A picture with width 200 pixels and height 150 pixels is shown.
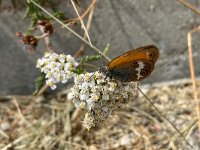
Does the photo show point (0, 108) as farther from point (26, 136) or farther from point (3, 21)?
point (3, 21)

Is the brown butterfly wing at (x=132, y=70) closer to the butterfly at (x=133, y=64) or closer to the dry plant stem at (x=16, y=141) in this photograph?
the butterfly at (x=133, y=64)

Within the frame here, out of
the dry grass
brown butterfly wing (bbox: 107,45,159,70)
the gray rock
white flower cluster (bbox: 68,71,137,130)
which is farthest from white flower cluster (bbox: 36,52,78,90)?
the dry grass

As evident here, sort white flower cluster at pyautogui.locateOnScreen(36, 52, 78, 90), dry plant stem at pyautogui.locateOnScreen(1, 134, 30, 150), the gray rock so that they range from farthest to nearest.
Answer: dry plant stem at pyautogui.locateOnScreen(1, 134, 30, 150) < the gray rock < white flower cluster at pyautogui.locateOnScreen(36, 52, 78, 90)

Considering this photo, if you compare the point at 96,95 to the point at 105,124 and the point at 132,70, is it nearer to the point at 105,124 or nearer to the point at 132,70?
the point at 132,70

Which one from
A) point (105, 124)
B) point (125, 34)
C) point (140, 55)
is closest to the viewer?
point (140, 55)

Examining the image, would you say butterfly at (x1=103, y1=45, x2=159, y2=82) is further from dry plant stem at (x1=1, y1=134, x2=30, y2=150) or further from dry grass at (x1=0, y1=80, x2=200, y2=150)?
dry plant stem at (x1=1, y1=134, x2=30, y2=150)

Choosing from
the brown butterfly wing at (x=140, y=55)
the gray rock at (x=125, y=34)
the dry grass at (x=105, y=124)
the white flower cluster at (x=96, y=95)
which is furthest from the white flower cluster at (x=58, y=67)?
the dry grass at (x=105, y=124)

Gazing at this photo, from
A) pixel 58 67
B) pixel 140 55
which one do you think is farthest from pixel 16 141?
pixel 140 55
